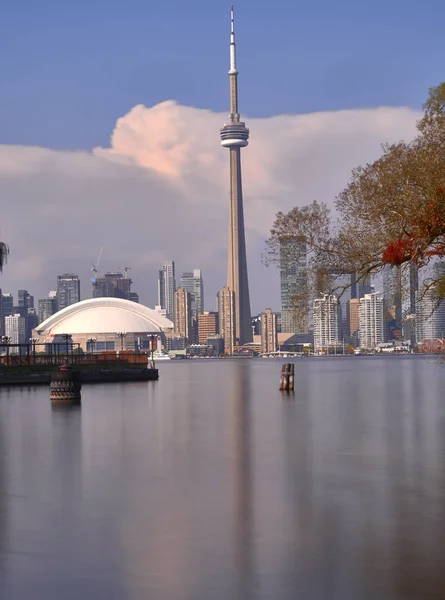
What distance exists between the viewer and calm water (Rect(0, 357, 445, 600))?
1458cm

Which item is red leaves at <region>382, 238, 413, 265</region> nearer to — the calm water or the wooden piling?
the calm water

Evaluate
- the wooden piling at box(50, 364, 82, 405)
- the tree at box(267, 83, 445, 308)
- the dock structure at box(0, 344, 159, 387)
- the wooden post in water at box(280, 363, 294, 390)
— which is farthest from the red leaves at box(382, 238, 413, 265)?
the dock structure at box(0, 344, 159, 387)

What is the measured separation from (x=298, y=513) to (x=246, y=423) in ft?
85.1

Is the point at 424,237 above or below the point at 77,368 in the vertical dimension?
above

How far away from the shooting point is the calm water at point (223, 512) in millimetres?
14578

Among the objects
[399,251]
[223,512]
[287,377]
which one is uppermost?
[399,251]

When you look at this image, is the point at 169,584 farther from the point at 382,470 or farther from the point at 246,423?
the point at 246,423

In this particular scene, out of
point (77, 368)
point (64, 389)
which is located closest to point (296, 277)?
point (64, 389)

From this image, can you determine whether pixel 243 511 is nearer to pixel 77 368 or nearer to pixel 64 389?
pixel 64 389

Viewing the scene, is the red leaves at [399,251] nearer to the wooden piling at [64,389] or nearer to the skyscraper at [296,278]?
the skyscraper at [296,278]

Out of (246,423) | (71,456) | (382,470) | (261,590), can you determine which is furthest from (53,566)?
(246,423)

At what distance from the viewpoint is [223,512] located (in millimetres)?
20578

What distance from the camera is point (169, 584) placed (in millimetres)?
14336

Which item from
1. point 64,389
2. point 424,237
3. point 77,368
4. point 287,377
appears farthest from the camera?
point 77,368
